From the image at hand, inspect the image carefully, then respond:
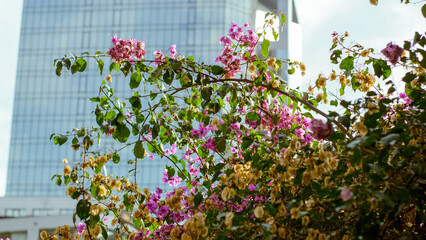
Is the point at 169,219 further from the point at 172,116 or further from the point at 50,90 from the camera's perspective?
the point at 50,90

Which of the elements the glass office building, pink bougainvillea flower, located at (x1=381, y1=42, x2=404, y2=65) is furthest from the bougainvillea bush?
the glass office building

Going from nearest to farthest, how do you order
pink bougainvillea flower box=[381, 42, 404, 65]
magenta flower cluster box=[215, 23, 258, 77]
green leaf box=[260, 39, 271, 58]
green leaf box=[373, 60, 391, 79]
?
pink bougainvillea flower box=[381, 42, 404, 65], green leaf box=[373, 60, 391, 79], green leaf box=[260, 39, 271, 58], magenta flower cluster box=[215, 23, 258, 77]

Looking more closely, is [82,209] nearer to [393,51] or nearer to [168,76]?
[168,76]

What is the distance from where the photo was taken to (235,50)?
234 centimetres

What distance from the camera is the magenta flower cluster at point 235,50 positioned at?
7.41 ft

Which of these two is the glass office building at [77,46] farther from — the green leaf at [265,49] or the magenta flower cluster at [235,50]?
the green leaf at [265,49]

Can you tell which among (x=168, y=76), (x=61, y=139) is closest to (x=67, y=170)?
(x=61, y=139)

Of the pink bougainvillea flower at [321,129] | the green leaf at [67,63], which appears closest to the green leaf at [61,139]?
the green leaf at [67,63]

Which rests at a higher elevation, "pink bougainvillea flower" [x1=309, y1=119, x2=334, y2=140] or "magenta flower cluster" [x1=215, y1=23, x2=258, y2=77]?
"magenta flower cluster" [x1=215, y1=23, x2=258, y2=77]

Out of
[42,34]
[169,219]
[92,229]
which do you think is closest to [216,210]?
[169,219]

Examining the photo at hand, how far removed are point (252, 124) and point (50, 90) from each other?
1353 inches

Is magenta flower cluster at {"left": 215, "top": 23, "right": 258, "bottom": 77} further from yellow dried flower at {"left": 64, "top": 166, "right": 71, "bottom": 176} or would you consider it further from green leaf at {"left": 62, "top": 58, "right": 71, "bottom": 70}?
yellow dried flower at {"left": 64, "top": 166, "right": 71, "bottom": 176}

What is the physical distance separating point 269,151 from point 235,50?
56cm

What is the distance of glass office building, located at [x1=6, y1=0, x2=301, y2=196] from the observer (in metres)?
33.7
